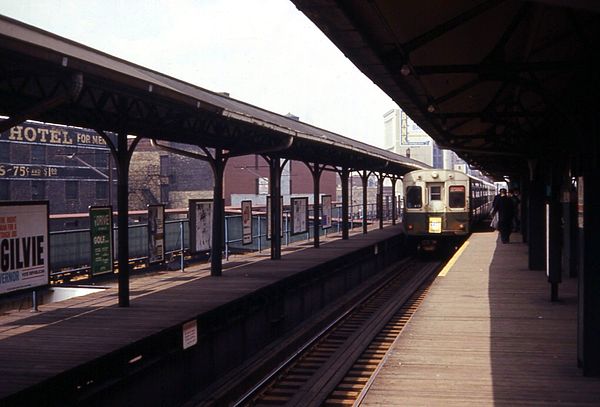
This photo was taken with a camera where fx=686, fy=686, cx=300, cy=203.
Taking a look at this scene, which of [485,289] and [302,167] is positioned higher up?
[302,167]

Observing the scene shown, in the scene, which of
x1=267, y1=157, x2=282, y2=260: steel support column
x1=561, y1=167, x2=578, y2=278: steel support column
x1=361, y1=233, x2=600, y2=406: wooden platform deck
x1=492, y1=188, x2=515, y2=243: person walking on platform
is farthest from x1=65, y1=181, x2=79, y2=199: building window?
x1=561, y1=167, x2=578, y2=278: steel support column

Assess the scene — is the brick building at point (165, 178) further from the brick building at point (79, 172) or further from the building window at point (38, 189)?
the building window at point (38, 189)

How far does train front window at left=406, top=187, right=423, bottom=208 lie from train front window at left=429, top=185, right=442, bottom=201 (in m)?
0.38

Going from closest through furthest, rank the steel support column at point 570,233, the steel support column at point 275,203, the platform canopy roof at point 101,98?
the platform canopy roof at point 101,98
the steel support column at point 570,233
the steel support column at point 275,203

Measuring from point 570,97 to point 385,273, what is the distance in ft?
53.7

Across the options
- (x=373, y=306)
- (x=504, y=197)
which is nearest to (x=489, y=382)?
(x=373, y=306)

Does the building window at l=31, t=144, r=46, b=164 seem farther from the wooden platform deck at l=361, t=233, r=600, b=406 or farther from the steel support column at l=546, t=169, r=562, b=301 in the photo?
the steel support column at l=546, t=169, r=562, b=301

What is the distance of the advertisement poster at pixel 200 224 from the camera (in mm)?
14977

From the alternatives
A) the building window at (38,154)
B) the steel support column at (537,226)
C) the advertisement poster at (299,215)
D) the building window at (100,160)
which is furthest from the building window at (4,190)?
the steel support column at (537,226)

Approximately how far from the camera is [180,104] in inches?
359

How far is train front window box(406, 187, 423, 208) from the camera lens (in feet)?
76.5

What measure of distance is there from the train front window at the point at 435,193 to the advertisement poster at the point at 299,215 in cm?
450

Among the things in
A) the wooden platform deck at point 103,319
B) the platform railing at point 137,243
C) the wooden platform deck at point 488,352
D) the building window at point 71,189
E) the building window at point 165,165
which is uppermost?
the building window at point 165,165

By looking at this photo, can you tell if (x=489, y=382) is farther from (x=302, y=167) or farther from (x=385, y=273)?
(x=302, y=167)
